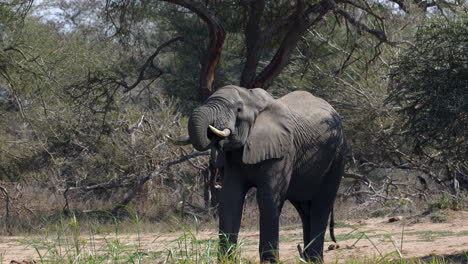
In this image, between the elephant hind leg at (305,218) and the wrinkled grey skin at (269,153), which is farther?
the elephant hind leg at (305,218)

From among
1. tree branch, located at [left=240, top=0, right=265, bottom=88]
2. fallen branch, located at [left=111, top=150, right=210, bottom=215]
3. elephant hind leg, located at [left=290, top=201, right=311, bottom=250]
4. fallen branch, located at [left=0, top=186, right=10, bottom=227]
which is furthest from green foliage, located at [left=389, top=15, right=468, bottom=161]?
fallen branch, located at [left=0, top=186, right=10, bottom=227]

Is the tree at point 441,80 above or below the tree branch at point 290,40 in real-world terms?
below

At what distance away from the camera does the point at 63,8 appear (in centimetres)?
3766

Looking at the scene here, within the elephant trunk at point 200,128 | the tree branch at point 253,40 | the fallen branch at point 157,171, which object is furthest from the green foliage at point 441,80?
the fallen branch at point 157,171

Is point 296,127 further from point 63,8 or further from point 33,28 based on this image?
point 63,8

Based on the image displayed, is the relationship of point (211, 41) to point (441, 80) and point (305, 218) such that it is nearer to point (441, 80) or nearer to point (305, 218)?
point (441, 80)

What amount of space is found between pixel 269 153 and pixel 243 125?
0.37 m

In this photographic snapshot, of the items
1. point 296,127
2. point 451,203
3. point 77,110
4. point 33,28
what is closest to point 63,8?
point 33,28

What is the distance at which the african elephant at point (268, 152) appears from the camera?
675 centimetres

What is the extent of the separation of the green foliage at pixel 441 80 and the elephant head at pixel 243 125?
197 centimetres

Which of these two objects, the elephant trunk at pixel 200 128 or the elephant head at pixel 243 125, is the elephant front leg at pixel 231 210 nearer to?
the elephant head at pixel 243 125

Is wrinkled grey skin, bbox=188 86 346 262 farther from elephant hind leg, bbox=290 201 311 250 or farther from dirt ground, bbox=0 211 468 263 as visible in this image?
dirt ground, bbox=0 211 468 263

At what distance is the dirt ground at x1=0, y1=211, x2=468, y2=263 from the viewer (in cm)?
842

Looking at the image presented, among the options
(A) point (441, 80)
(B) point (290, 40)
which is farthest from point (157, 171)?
(A) point (441, 80)
